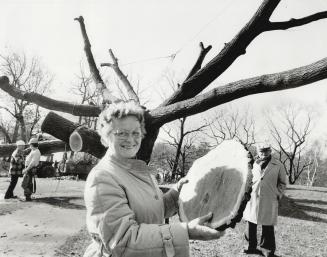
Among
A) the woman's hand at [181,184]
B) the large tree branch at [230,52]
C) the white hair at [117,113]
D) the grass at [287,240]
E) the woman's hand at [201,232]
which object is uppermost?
the large tree branch at [230,52]

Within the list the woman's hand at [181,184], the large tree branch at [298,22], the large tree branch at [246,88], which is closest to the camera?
the woman's hand at [181,184]

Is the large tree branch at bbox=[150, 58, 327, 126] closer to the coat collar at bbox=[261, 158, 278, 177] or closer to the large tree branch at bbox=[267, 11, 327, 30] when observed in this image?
the large tree branch at bbox=[267, 11, 327, 30]

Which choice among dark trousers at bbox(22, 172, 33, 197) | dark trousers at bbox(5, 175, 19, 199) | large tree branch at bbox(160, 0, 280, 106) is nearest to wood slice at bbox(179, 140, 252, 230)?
large tree branch at bbox(160, 0, 280, 106)

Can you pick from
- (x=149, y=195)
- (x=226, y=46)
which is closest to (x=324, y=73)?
(x=226, y=46)

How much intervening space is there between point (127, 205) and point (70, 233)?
20.9ft

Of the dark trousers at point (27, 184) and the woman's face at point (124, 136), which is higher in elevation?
the woman's face at point (124, 136)

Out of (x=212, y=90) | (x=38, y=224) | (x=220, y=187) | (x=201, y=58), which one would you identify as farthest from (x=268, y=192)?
(x=38, y=224)

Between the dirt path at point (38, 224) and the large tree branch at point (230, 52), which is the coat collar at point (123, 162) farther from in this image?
the dirt path at point (38, 224)

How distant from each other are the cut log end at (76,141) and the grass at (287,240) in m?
1.84

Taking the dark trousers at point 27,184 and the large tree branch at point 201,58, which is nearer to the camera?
the large tree branch at point 201,58

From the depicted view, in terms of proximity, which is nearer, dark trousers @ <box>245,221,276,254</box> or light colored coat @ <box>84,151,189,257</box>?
light colored coat @ <box>84,151,189,257</box>

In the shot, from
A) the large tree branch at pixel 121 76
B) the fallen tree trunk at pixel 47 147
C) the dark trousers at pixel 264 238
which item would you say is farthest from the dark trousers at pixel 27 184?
the dark trousers at pixel 264 238

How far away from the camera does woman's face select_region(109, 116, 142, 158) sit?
2.11m

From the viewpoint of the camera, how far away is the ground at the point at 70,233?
6.61 meters
